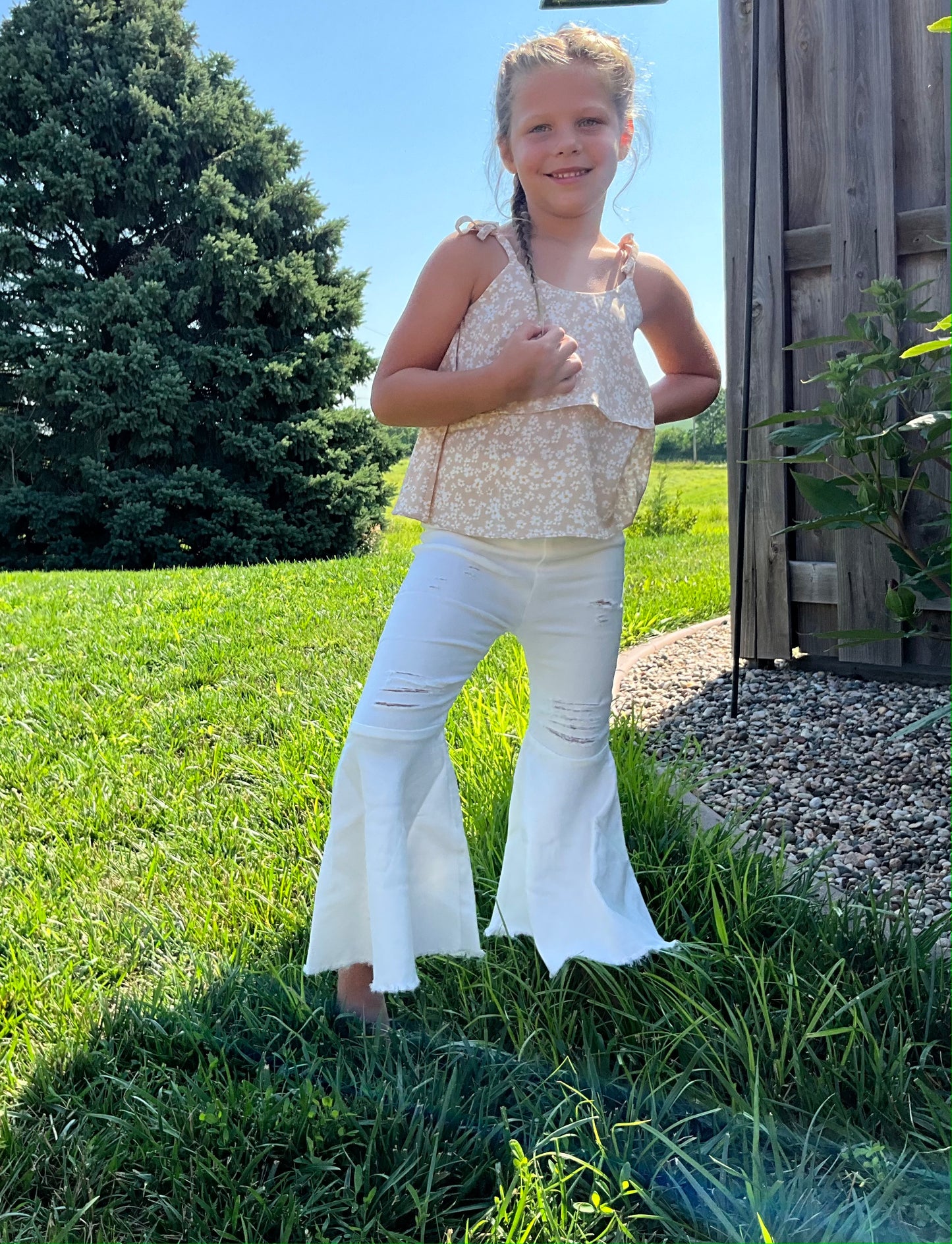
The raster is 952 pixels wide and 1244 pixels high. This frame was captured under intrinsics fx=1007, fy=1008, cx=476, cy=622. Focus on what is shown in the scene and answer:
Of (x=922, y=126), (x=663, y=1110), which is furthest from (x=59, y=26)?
(x=663, y=1110)

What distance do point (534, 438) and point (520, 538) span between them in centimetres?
15

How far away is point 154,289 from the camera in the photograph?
1098 centimetres

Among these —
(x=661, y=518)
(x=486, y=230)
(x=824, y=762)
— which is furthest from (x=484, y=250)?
(x=661, y=518)

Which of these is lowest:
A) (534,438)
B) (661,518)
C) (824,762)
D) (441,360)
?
(824,762)

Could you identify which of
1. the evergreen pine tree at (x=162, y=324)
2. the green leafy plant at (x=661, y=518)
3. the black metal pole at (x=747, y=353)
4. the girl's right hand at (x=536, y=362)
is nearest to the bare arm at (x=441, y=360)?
the girl's right hand at (x=536, y=362)

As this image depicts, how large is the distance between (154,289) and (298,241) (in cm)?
184

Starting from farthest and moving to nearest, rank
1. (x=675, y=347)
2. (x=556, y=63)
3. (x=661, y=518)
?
1. (x=661, y=518)
2. (x=675, y=347)
3. (x=556, y=63)

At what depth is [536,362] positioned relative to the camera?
1347mm

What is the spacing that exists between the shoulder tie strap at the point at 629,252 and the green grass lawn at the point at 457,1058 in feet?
3.32

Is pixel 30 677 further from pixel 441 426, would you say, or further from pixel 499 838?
pixel 441 426

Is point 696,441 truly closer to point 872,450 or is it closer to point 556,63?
point 872,450

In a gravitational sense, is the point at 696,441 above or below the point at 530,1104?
above

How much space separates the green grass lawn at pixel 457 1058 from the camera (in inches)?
46.3

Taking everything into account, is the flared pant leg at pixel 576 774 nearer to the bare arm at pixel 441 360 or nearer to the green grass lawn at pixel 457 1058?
the green grass lawn at pixel 457 1058
